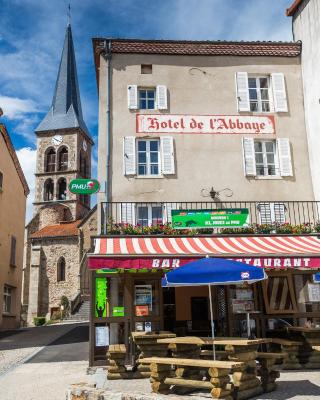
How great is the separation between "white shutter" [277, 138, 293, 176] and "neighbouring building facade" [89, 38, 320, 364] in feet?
0.11

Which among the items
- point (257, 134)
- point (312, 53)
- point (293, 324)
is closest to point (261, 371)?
point (293, 324)

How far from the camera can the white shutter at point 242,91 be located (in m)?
15.9

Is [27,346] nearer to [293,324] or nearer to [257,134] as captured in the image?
[293,324]

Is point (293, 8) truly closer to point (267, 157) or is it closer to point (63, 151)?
point (267, 157)

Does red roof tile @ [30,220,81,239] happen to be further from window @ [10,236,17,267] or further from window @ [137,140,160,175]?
window @ [137,140,160,175]

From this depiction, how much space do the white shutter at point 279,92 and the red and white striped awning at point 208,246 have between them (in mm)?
4935

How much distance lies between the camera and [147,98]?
53.0 ft

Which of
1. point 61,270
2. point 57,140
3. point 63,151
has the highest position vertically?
point 57,140

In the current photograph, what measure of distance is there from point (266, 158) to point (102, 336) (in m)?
8.24

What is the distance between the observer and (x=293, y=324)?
11.8 metres

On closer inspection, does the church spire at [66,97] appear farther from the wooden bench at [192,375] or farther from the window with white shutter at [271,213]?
the wooden bench at [192,375]

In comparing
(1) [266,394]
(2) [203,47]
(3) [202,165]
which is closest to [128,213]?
(3) [202,165]

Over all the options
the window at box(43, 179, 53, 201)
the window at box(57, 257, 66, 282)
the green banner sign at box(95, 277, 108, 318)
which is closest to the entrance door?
the green banner sign at box(95, 277, 108, 318)

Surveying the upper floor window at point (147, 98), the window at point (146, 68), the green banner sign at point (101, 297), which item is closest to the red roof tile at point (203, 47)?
the window at point (146, 68)
